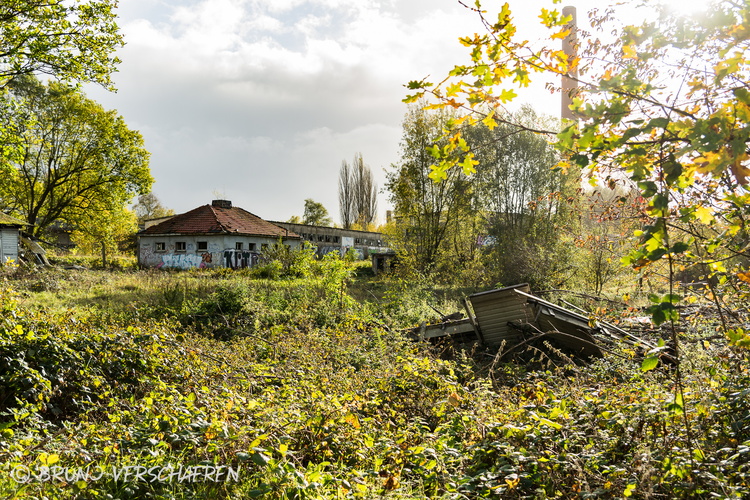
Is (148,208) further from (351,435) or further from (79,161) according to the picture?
(351,435)

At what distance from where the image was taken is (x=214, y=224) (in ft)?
109

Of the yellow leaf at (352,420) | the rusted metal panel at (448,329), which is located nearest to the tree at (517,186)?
the rusted metal panel at (448,329)

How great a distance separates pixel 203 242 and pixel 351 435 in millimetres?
31381

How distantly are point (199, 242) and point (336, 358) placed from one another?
28305 mm

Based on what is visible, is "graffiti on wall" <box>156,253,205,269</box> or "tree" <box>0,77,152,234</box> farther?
"graffiti on wall" <box>156,253,205,269</box>

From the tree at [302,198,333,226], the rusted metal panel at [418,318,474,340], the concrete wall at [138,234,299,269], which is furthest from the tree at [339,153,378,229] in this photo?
the rusted metal panel at [418,318,474,340]

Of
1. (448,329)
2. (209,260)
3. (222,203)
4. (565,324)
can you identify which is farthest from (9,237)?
(565,324)

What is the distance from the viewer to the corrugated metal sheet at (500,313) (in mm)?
9548

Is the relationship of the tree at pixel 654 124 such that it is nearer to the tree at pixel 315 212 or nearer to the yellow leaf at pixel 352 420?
the yellow leaf at pixel 352 420

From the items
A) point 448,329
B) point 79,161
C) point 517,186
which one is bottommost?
point 448,329

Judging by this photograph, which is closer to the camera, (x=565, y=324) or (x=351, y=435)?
(x=351, y=435)

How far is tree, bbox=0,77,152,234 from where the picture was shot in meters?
29.2

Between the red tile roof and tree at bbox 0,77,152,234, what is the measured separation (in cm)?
423

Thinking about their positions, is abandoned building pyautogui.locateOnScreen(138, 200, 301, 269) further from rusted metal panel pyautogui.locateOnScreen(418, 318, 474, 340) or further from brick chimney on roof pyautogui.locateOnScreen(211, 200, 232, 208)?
rusted metal panel pyautogui.locateOnScreen(418, 318, 474, 340)
